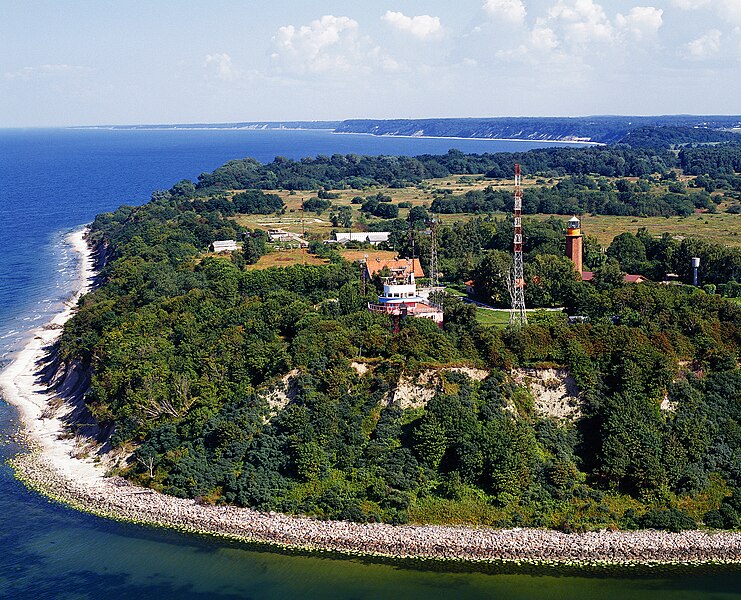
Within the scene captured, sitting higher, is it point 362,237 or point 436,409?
point 362,237

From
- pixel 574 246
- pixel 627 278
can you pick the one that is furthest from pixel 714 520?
pixel 574 246

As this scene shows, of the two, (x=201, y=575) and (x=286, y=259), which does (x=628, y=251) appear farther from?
(x=201, y=575)

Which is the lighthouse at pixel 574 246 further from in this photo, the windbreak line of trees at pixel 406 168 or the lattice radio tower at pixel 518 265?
the windbreak line of trees at pixel 406 168

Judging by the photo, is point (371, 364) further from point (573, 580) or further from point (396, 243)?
point (396, 243)

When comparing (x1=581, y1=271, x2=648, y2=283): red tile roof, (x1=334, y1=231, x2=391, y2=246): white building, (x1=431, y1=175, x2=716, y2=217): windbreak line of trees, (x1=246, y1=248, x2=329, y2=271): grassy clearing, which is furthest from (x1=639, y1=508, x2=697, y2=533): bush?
(x1=431, y1=175, x2=716, y2=217): windbreak line of trees

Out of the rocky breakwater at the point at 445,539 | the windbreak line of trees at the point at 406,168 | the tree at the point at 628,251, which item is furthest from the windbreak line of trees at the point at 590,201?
the rocky breakwater at the point at 445,539

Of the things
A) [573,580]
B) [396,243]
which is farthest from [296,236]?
[573,580]
